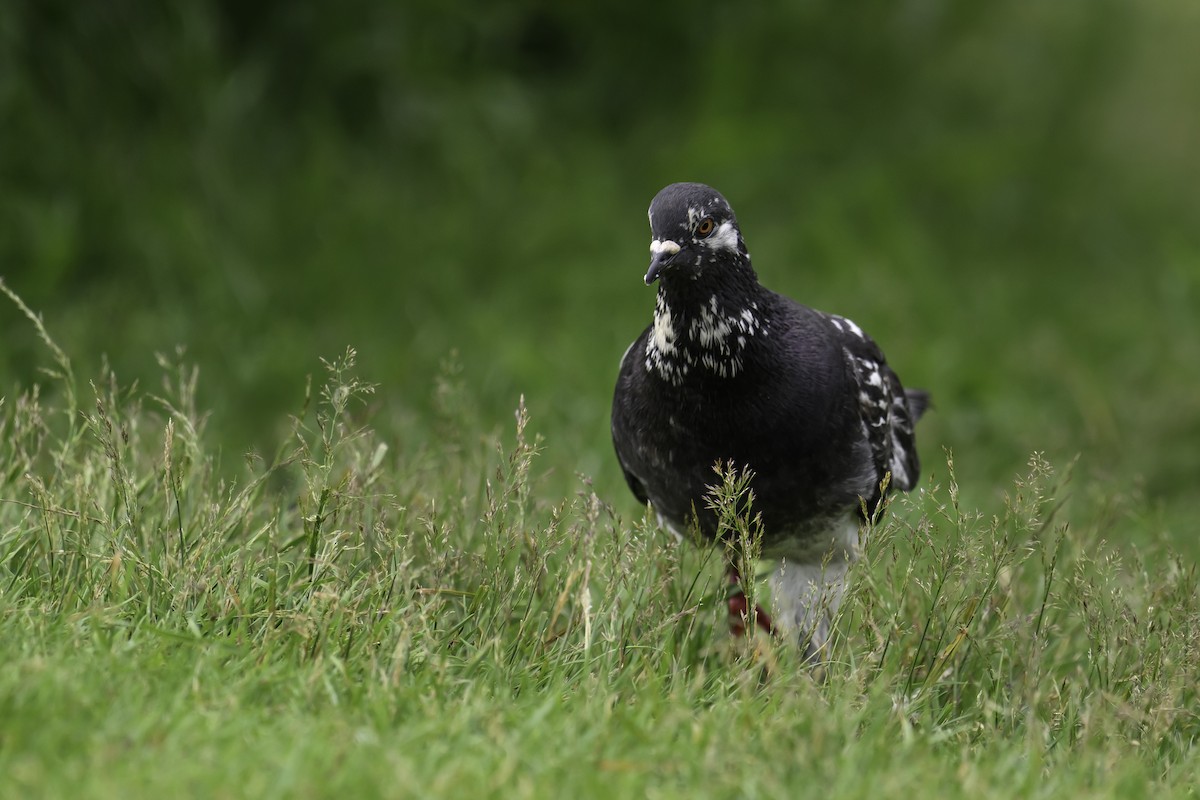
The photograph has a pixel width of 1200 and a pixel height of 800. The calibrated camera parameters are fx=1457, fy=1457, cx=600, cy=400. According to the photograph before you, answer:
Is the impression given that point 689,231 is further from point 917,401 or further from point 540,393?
point 540,393

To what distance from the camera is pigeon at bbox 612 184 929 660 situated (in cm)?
449

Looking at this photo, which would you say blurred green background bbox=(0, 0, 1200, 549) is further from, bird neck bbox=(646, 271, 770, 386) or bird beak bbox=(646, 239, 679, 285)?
bird beak bbox=(646, 239, 679, 285)

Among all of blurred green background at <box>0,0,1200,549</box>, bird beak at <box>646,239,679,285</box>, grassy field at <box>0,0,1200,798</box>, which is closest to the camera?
grassy field at <box>0,0,1200,798</box>

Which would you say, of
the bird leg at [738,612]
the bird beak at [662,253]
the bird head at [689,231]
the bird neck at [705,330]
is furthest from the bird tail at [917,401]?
the bird beak at [662,253]

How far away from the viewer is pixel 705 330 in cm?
452

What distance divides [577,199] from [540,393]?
6.27ft

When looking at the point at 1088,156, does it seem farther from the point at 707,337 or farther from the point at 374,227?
the point at 707,337

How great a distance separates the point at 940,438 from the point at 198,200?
428 cm

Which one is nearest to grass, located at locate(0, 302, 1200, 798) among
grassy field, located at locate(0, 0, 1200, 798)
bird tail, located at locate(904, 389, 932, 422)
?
grassy field, located at locate(0, 0, 1200, 798)

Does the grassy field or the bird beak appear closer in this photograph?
the grassy field

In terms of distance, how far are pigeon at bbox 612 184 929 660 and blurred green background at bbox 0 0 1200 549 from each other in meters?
1.53

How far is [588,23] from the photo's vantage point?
9.34m

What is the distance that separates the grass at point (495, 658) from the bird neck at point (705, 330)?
550mm

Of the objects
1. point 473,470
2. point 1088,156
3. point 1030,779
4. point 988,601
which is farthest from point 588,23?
point 1030,779
